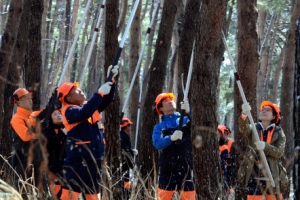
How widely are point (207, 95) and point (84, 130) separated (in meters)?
1.35

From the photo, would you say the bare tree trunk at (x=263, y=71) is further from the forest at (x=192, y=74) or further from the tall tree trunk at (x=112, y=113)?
the tall tree trunk at (x=112, y=113)

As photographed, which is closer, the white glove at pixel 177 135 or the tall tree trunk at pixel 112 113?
the white glove at pixel 177 135

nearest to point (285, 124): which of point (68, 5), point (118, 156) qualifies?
point (118, 156)

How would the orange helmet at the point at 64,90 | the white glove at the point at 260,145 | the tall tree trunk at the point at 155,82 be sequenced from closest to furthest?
1. the orange helmet at the point at 64,90
2. the white glove at the point at 260,145
3. the tall tree trunk at the point at 155,82

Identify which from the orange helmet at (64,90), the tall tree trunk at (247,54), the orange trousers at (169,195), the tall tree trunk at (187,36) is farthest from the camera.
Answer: the tall tree trunk at (187,36)

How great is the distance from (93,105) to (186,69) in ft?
15.7

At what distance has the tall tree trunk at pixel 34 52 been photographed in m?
11.5

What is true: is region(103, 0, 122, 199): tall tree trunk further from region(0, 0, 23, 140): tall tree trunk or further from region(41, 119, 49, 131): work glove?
region(0, 0, 23, 140): tall tree trunk

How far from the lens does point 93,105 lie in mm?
6762

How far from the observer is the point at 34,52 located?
458 inches

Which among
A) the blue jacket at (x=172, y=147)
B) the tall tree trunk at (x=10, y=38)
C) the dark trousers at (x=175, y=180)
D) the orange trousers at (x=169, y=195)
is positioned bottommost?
the orange trousers at (x=169, y=195)

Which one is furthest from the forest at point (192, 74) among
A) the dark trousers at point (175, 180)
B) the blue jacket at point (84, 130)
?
the blue jacket at point (84, 130)

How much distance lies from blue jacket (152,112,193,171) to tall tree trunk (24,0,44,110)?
3.60 m

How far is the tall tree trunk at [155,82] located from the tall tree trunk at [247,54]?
3.00m
